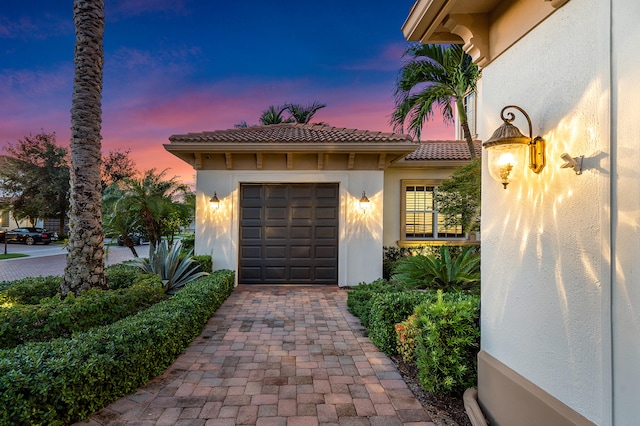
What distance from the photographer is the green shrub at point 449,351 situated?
10.3 ft

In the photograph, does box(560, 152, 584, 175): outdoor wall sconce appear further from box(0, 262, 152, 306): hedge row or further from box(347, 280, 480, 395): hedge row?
box(0, 262, 152, 306): hedge row

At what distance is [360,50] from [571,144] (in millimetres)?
12278

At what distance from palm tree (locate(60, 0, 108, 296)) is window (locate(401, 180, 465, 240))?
8.21 metres

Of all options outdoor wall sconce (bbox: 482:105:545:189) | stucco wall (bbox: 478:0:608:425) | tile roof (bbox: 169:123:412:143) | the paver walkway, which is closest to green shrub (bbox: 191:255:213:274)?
the paver walkway

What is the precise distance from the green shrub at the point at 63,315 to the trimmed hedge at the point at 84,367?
0.66 meters

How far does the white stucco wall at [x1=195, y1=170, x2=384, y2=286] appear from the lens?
29.2ft

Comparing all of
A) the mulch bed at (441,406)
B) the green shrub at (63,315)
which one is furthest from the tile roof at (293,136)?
the mulch bed at (441,406)

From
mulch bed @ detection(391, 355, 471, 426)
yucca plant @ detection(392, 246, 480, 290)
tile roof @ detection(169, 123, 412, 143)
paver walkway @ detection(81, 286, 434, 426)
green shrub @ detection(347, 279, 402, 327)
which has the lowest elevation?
paver walkway @ detection(81, 286, 434, 426)

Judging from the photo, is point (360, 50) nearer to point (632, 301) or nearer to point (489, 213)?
point (489, 213)

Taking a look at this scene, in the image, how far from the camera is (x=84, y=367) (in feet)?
9.23

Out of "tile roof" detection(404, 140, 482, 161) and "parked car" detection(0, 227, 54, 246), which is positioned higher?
"tile roof" detection(404, 140, 482, 161)

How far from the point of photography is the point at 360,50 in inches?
502

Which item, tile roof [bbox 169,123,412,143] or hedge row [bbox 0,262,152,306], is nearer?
hedge row [bbox 0,262,152,306]

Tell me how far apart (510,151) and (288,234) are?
713 centimetres
